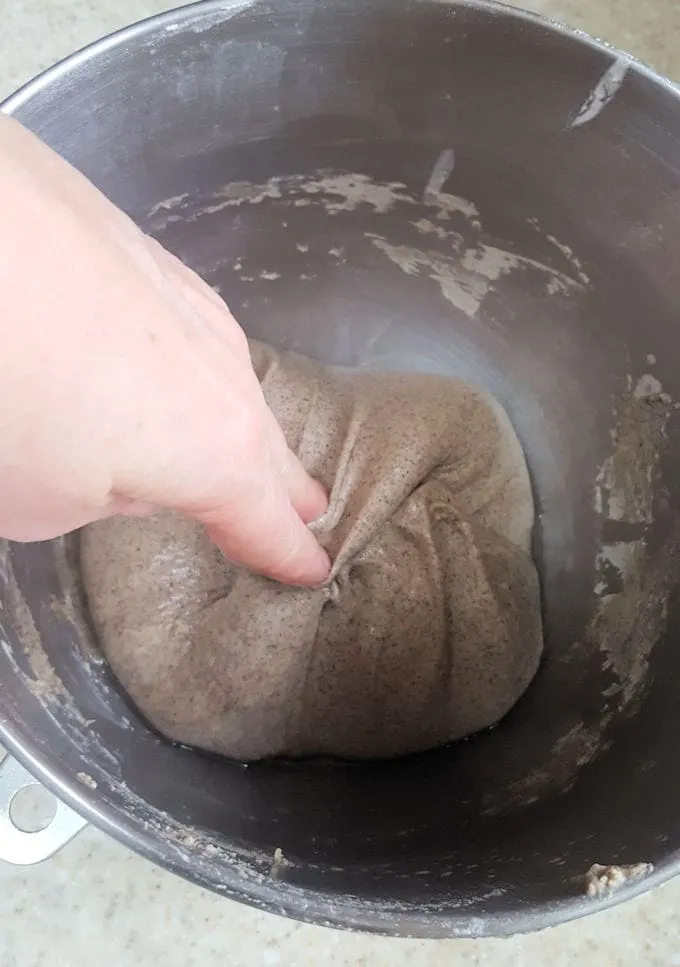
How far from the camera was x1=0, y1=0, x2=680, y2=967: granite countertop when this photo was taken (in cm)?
96

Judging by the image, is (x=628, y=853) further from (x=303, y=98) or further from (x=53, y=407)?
(x=303, y=98)

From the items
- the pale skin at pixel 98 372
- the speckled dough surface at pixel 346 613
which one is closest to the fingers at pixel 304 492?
the speckled dough surface at pixel 346 613

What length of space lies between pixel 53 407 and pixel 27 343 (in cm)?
4

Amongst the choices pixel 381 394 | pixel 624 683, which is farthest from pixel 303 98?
pixel 624 683

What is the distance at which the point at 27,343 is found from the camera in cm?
38

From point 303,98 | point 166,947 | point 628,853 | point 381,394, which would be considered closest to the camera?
point 628,853

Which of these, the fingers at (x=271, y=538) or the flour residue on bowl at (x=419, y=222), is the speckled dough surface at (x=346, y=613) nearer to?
the fingers at (x=271, y=538)

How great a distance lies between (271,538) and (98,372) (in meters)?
0.37

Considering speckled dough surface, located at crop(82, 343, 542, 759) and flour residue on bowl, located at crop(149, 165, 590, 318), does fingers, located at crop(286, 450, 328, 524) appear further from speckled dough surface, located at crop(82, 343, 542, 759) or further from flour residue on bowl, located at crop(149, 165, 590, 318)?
flour residue on bowl, located at crop(149, 165, 590, 318)

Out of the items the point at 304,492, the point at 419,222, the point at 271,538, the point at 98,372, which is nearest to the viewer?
the point at 98,372

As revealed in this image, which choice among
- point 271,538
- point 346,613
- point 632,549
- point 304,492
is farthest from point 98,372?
point 632,549

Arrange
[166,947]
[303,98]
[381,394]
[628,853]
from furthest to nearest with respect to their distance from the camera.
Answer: [381,394]
[166,947]
[303,98]
[628,853]

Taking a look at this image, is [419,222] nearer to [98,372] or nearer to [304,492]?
[304,492]

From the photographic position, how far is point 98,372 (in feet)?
1.36
